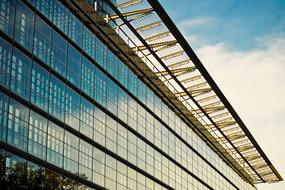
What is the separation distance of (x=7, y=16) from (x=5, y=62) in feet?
8.44

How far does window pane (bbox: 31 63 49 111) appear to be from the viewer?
30.5 m

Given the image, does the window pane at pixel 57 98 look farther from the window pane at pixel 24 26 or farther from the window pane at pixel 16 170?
the window pane at pixel 16 170

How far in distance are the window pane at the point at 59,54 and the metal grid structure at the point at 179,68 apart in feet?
19.8

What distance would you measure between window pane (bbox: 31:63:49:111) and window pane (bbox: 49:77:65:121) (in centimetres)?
60

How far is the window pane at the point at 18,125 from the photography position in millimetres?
27839

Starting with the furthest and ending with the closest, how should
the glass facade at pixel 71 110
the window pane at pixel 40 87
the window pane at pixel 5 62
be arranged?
the window pane at pixel 40 87
the glass facade at pixel 71 110
the window pane at pixel 5 62

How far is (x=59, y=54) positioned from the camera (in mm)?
33969

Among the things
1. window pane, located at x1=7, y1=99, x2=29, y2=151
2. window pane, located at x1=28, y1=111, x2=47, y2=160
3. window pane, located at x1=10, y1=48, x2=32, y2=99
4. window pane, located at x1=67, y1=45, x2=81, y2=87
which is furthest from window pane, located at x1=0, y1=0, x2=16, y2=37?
window pane, located at x1=67, y1=45, x2=81, y2=87

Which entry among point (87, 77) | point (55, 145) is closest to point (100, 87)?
point (87, 77)

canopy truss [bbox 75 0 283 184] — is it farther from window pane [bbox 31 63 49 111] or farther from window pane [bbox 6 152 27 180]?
window pane [bbox 6 152 27 180]

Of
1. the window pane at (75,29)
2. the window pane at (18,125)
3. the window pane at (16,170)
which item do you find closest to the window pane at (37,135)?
the window pane at (18,125)

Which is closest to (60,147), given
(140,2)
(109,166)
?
(109,166)

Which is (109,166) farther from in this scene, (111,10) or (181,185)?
(181,185)

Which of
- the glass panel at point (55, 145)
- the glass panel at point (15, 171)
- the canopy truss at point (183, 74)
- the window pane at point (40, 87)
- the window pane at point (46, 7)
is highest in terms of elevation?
the canopy truss at point (183, 74)
